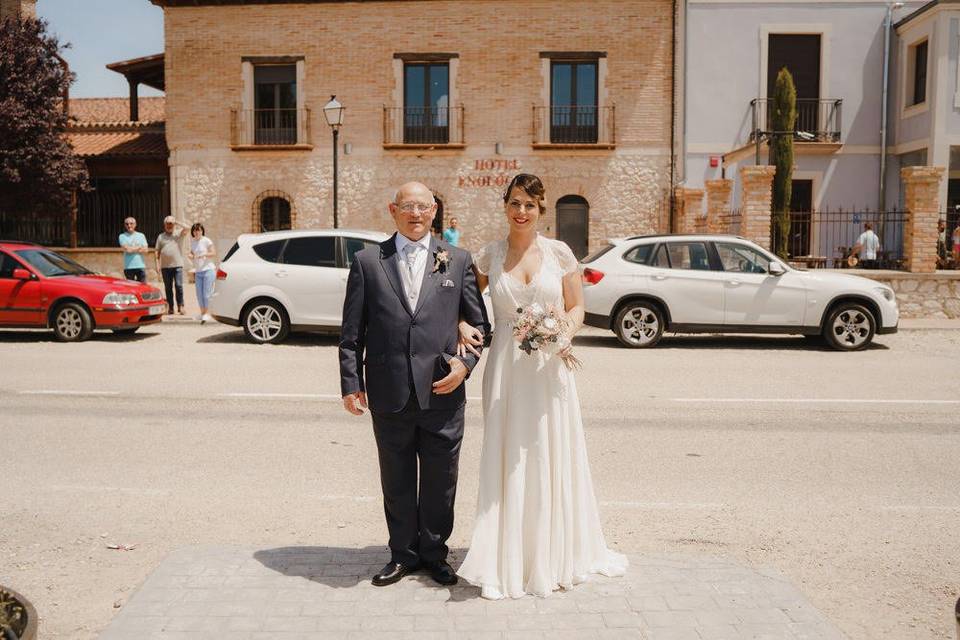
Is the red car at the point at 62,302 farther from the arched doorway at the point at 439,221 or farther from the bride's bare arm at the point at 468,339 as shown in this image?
the arched doorway at the point at 439,221

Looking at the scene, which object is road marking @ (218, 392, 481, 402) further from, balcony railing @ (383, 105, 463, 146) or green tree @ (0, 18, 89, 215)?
green tree @ (0, 18, 89, 215)

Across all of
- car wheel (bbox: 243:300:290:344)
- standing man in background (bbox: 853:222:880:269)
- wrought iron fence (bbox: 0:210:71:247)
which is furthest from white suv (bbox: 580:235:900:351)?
wrought iron fence (bbox: 0:210:71:247)

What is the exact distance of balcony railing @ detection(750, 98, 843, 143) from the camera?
24.5m

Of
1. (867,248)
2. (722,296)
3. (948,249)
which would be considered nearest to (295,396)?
(722,296)

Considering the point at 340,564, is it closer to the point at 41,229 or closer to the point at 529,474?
the point at 529,474

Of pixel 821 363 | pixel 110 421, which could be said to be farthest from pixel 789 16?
pixel 110 421

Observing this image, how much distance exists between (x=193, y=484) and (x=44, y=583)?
1707 millimetres

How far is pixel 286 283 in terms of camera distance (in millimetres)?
13352

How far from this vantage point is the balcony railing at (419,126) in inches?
976

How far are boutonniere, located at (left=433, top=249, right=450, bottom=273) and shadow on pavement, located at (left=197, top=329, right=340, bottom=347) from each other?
31.6ft

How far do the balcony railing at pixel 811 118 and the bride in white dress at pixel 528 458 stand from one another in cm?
2191

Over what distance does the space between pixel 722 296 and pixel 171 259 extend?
10.1 metres

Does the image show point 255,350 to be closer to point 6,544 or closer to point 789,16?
point 6,544

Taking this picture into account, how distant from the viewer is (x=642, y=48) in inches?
962
